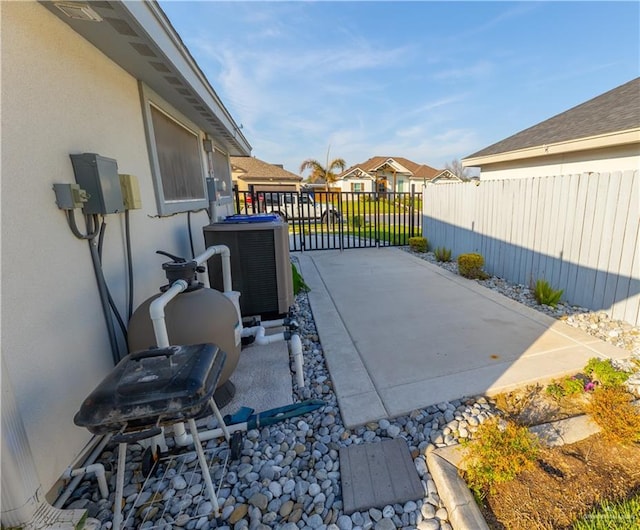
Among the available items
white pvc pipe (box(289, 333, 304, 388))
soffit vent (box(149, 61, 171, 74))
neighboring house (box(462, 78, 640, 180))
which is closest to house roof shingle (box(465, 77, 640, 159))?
neighboring house (box(462, 78, 640, 180))

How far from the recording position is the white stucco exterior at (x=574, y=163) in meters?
4.77

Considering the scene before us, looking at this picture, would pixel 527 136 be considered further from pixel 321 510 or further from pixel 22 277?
pixel 22 277

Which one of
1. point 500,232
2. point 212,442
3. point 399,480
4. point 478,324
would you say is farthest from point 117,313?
point 500,232

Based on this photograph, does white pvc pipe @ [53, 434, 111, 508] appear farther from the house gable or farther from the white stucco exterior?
the house gable

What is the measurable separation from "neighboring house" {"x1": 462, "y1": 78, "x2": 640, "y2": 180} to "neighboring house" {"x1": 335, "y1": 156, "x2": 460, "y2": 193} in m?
17.6

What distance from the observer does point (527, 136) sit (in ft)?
24.9

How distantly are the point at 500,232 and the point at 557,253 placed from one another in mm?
1139

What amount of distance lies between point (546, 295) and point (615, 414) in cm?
251

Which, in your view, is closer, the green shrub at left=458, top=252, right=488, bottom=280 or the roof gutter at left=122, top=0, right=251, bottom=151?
the roof gutter at left=122, top=0, right=251, bottom=151

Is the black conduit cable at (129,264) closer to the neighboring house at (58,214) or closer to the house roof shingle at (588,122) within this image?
the neighboring house at (58,214)

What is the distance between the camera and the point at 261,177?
75.2 feet

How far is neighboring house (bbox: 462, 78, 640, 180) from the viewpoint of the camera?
4.81 meters

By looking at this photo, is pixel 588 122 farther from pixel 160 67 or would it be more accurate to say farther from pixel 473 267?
pixel 160 67

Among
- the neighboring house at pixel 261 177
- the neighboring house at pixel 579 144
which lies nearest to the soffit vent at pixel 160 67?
the neighboring house at pixel 579 144
